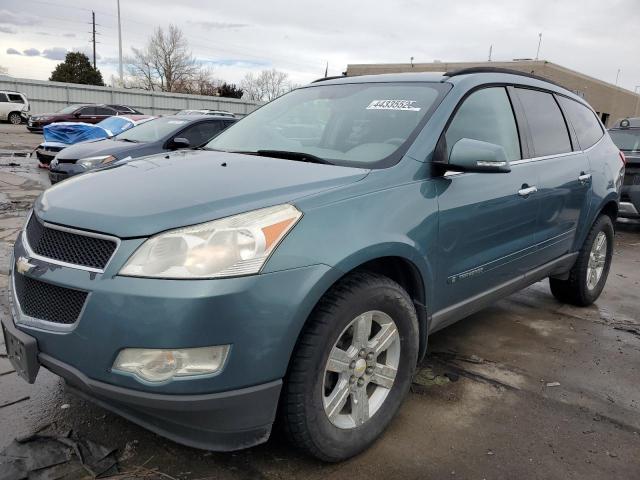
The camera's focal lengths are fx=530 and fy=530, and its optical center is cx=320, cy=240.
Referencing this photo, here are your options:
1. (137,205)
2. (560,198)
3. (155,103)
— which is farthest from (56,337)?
(155,103)

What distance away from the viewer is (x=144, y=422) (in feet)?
6.72

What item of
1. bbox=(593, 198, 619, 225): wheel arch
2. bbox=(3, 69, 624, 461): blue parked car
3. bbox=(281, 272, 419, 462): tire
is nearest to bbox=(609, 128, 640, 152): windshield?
bbox=(593, 198, 619, 225): wheel arch

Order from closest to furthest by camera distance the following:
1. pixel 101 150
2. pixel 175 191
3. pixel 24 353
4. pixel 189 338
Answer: pixel 189 338
pixel 24 353
pixel 175 191
pixel 101 150

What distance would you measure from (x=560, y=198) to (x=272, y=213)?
264 centimetres

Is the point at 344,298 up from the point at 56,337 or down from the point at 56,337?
up

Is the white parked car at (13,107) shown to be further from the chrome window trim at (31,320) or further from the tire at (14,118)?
the chrome window trim at (31,320)

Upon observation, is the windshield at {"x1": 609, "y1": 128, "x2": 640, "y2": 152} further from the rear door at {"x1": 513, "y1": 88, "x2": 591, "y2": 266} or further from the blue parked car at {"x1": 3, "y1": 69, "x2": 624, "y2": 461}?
the blue parked car at {"x1": 3, "y1": 69, "x2": 624, "y2": 461}

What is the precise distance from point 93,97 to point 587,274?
36.2m

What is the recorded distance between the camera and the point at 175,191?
2260 millimetres

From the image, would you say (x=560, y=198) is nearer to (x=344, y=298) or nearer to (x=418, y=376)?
(x=418, y=376)

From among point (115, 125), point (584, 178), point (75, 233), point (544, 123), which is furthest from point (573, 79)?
point (75, 233)

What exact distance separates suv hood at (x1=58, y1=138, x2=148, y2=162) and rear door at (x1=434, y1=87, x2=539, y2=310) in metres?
6.06

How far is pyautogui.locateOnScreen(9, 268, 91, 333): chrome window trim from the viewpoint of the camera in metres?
1.97

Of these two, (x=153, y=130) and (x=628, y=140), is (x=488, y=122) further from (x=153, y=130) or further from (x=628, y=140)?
(x=628, y=140)
